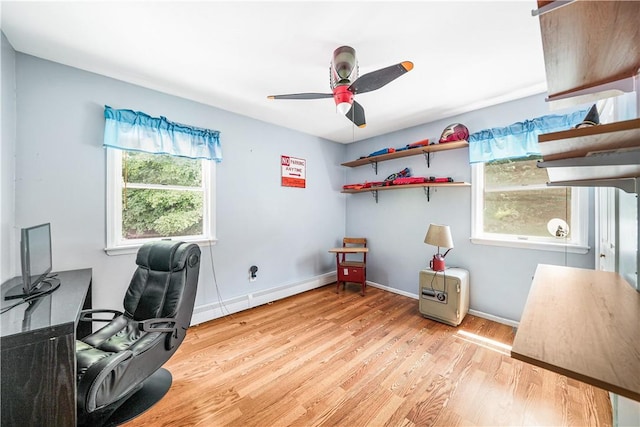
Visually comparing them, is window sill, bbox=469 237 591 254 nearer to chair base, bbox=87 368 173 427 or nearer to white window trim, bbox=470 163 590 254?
white window trim, bbox=470 163 590 254

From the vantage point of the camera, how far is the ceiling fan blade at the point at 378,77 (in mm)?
1579

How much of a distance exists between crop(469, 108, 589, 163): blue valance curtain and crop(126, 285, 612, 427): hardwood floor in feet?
6.13

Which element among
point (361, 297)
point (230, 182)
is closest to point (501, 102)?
point (361, 297)

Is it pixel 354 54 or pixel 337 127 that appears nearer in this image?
pixel 354 54

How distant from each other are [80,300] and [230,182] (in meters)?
1.82

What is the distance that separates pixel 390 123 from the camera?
337 cm

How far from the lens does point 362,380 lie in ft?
6.04

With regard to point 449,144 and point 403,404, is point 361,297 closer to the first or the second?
point 403,404

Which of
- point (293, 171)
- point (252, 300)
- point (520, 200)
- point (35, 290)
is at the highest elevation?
point (293, 171)

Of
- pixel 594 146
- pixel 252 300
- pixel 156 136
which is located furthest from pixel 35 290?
pixel 594 146

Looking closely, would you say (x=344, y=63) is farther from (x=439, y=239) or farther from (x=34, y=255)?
(x=34, y=255)

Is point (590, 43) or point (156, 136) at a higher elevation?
point (156, 136)

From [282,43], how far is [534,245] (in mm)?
3045

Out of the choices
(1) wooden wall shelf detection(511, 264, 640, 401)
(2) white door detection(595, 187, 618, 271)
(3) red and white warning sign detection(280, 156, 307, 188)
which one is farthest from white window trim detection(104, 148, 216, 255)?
(2) white door detection(595, 187, 618, 271)
